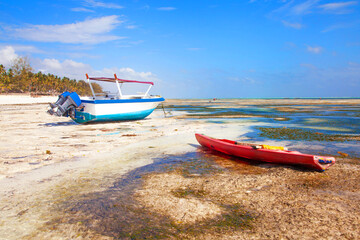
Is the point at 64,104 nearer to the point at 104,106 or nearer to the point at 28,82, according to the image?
the point at 104,106

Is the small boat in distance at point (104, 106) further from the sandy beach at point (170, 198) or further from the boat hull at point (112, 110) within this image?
the sandy beach at point (170, 198)

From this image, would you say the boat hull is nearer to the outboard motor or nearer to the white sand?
the outboard motor

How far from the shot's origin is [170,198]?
4730mm

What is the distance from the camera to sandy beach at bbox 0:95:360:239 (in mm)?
3562

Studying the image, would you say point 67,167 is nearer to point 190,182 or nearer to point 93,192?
point 93,192

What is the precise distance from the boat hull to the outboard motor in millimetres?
689

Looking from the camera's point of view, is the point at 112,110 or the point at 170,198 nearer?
the point at 170,198

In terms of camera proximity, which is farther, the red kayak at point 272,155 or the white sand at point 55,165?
the red kayak at point 272,155

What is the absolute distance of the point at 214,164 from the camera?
A: 7363 mm

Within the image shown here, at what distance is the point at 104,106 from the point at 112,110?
0.73 metres

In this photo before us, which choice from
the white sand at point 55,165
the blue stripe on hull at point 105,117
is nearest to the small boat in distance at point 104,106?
the blue stripe on hull at point 105,117

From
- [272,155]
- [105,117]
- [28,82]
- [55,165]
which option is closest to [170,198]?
[272,155]

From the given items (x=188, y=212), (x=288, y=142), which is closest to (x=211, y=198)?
(x=188, y=212)

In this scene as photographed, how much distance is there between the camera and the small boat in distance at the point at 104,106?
51.5 ft
